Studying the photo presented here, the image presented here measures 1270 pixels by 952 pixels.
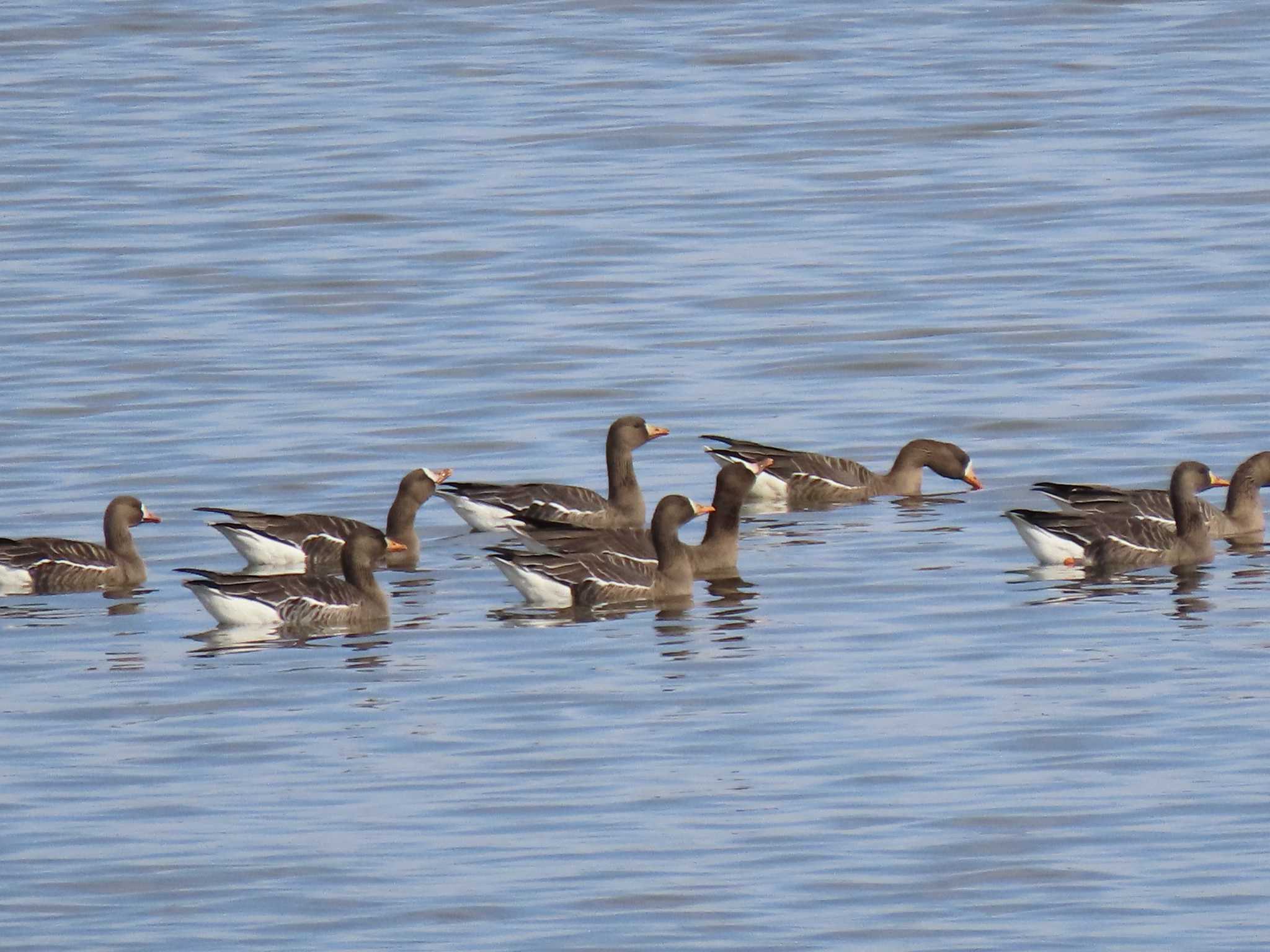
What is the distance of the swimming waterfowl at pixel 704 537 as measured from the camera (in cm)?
1695

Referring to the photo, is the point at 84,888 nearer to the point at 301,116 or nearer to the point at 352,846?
the point at 352,846

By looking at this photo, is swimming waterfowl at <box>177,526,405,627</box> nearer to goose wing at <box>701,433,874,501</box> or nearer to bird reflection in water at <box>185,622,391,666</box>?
bird reflection in water at <box>185,622,391,666</box>

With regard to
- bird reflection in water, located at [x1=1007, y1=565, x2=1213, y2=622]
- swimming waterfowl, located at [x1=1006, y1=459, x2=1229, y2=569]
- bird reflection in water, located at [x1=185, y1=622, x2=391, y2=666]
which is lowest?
bird reflection in water, located at [x1=1007, y1=565, x2=1213, y2=622]

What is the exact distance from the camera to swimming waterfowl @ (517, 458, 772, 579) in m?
17.0

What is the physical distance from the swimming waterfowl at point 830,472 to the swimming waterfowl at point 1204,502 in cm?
128

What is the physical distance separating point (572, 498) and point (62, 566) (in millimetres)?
3616

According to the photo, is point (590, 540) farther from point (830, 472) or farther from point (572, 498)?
point (830, 472)

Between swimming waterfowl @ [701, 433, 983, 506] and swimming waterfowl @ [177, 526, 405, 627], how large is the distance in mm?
4063

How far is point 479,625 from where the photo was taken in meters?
15.7

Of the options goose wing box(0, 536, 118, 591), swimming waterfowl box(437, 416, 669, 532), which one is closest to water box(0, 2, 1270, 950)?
goose wing box(0, 536, 118, 591)

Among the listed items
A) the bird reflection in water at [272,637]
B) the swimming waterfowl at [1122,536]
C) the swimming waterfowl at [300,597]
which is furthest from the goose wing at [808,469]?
the bird reflection in water at [272,637]

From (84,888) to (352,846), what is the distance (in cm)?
111

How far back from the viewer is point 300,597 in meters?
15.9

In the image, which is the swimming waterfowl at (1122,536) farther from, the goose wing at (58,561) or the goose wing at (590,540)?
the goose wing at (58,561)
